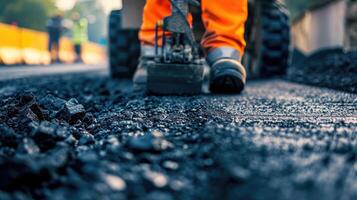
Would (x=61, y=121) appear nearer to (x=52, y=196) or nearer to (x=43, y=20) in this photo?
(x=52, y=196)

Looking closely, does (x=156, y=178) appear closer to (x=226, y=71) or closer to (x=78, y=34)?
(x=226, y=71)

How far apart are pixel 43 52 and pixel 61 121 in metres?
14.3

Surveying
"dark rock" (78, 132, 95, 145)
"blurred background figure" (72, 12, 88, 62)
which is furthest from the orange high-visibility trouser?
"blurred background figure" (72, 12, 88, 62)

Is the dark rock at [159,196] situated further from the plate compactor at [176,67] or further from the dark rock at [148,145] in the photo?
the plate compactor at [176,67]

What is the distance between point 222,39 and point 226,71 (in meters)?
0.28

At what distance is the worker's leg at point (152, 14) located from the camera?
115 inches

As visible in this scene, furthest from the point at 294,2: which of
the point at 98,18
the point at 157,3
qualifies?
the point at 98,18

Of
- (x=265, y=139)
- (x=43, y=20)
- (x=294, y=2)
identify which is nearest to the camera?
(x=265, y=139)

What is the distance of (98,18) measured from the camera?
3944 inches

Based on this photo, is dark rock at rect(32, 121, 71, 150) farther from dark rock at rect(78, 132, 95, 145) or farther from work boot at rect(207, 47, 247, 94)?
work boot at rect(207, 47, 247, 94)

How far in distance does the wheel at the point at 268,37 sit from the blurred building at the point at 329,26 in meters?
5.47

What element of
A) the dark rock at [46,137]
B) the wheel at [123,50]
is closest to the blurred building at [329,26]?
the wheel at [123,50]

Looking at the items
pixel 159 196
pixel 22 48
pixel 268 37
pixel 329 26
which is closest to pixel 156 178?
pixel 159 196

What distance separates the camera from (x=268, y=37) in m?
4.79
